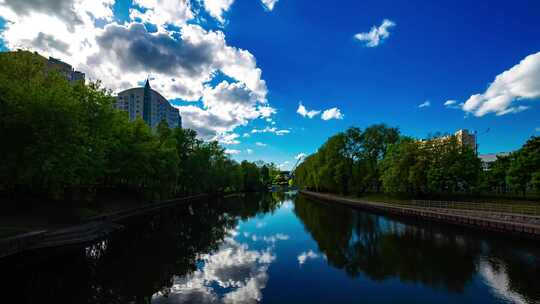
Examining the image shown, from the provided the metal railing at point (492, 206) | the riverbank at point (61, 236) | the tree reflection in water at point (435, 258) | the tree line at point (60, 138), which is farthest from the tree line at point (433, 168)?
the riverbank at point (61, 236)

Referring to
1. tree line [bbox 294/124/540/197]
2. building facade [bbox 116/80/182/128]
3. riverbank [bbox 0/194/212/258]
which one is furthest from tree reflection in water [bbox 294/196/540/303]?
building facade [bbox 116/80/182/128]

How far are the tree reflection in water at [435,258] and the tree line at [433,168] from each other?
18.3 metres

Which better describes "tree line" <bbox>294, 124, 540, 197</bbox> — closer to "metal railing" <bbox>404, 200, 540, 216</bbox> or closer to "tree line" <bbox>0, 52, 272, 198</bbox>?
"metal railing" <bbox>404, 200, 540, 216</bbox>

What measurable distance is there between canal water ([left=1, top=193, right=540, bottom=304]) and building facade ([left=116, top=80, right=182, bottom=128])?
443 feet

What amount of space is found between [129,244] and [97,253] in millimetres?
3105

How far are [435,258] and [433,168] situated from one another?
104ft

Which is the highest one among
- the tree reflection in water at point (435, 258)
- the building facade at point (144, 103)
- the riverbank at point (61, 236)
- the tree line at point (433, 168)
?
the building facade at point (144, 103)

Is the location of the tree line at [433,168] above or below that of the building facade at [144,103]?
below

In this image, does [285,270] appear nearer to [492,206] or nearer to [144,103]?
[492,206]

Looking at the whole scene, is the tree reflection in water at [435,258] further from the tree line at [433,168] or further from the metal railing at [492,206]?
the tree line at [433,168]

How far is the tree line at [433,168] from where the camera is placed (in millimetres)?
39094

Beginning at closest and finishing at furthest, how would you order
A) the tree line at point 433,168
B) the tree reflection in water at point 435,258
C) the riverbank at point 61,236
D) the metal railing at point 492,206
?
the tree reflection in water at point 435,258 → the riverbank at point 61,236 → the metal railing at point 492,206 → the tree line at point 433,168

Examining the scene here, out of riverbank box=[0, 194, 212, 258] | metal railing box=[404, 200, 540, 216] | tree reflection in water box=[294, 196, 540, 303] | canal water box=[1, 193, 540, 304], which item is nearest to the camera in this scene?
canal water box=[1, 193, 540, 304]

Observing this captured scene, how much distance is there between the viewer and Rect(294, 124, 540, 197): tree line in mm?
39094
